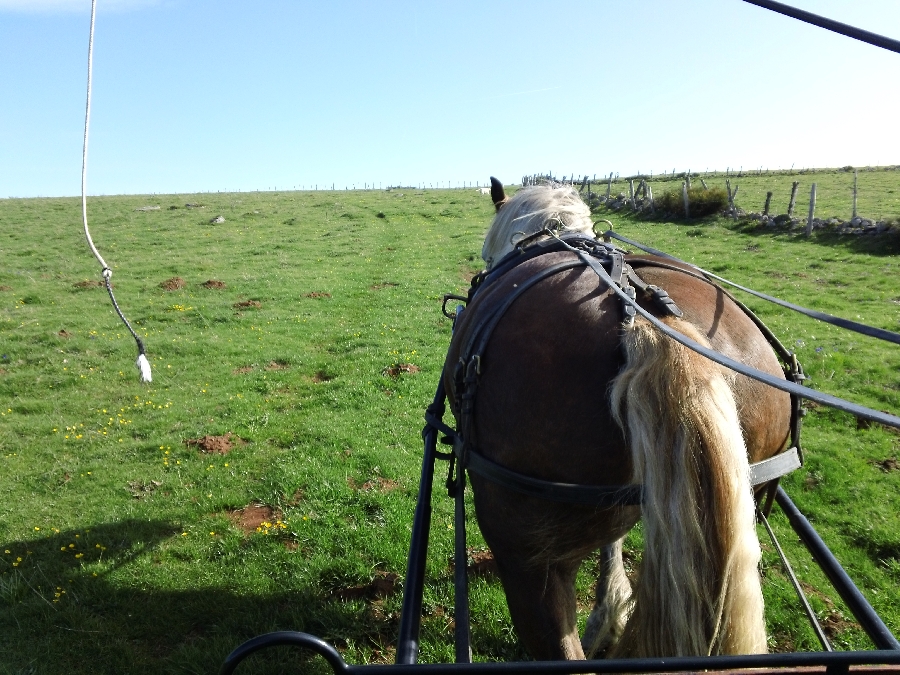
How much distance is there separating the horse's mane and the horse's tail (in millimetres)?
1670

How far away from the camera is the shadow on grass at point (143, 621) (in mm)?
3185

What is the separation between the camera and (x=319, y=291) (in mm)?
13383

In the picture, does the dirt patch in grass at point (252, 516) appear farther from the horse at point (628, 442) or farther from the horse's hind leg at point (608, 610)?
the horse at point (628, 442)

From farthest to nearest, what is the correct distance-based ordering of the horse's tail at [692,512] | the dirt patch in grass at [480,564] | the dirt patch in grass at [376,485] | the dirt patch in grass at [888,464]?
1. the dirt patch in grass at [888,464]
2. the dirt patch in grass at [376,485]
3. the dirt patch in grass at [480,564]
4. the horse's tail at [692,512]

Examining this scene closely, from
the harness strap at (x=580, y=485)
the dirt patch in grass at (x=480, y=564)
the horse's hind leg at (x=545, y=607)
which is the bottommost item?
the dirt patch in grass at (x=480, y=564)

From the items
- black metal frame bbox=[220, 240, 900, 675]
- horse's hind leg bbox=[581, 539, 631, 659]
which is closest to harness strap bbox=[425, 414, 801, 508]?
black metal frame bbox=[220, 240, 900, 675]

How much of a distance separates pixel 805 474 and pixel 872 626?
4.04m

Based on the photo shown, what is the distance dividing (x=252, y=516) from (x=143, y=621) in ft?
4.10

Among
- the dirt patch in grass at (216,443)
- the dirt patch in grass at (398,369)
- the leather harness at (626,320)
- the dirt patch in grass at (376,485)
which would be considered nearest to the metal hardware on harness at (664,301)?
the leather harness at (626,320)

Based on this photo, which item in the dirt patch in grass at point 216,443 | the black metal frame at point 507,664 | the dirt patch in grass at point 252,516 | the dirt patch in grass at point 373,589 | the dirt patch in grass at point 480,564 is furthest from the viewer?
the dirt patch in grass at point 216,443

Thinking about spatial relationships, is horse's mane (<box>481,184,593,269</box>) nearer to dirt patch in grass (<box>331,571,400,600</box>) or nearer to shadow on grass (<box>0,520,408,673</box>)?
dirt patch in grass (<box>331,571,400,600</box>)

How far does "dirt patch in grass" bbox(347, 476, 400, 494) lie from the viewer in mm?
4941

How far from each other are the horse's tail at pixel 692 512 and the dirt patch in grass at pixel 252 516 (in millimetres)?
3760

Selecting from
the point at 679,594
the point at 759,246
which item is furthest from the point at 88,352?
the point at 759,246
